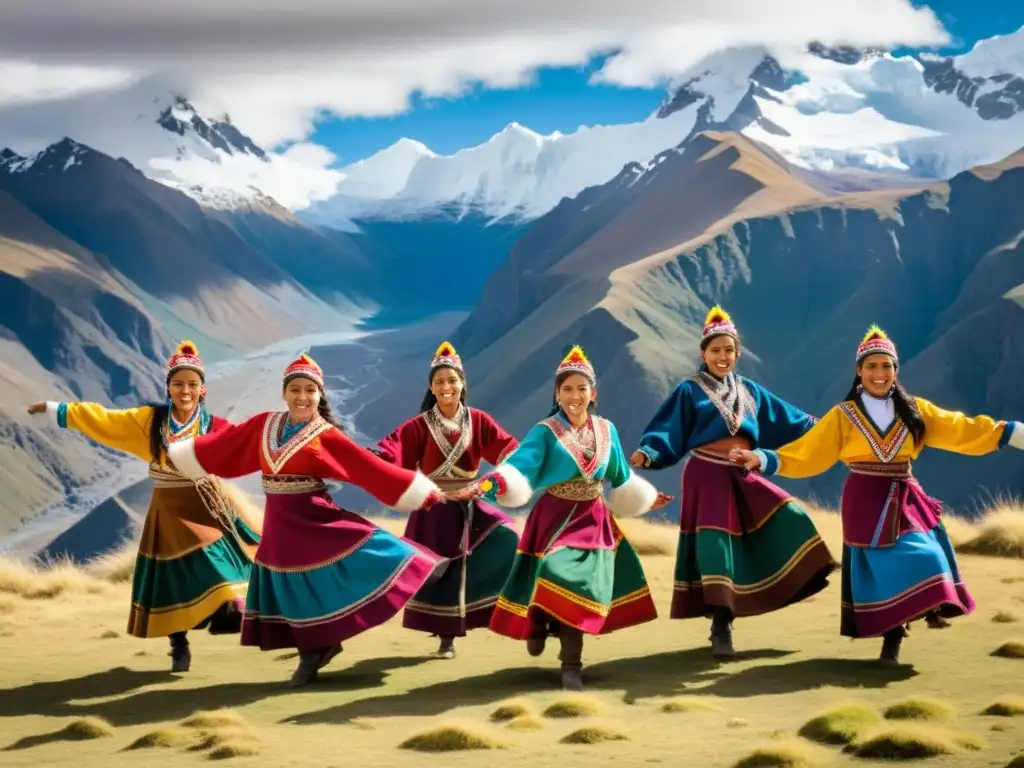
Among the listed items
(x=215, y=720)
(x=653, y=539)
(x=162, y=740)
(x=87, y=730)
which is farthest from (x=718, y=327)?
(x=653, y=539)

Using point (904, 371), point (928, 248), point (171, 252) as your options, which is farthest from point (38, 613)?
point (171, 252)

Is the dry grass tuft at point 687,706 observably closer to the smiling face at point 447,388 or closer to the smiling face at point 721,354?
the smiling face at point 721,354

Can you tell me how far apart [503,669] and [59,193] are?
15198cm

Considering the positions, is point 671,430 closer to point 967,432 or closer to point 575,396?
point 575,396

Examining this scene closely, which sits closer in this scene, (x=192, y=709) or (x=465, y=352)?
(x=192, y=709)

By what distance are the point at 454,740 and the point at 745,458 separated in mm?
2915

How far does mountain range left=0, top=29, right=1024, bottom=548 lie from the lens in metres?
80.9

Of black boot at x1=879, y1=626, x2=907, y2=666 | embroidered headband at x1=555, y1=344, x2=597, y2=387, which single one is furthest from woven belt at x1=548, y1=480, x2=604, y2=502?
black boot at x1=879, y1=626, x2=907, y2=666

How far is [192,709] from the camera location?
7.26 metres

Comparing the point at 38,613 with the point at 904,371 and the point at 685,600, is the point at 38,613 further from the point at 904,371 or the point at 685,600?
the point at 904,371

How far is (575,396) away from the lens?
7918mm

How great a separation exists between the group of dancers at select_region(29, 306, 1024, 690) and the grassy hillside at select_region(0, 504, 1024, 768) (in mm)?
308

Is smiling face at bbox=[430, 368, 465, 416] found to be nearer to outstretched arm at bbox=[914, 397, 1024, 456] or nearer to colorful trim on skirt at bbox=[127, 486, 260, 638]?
colorful trim on skirt at bbox=[127, 486, 260, 638]

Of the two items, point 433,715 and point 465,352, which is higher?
point 465,352
